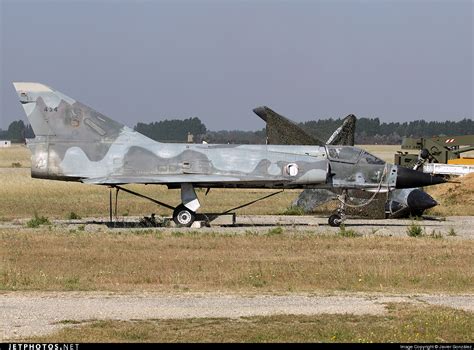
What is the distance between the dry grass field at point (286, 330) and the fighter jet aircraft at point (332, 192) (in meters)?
17.9

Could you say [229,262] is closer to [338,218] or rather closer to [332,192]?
[338,218]

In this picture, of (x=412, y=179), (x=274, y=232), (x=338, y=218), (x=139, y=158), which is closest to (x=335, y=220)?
(x=338, y=218)

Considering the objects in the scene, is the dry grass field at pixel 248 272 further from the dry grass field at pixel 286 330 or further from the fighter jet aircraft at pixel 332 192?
the fighter jet aircraft at pixel 332 192

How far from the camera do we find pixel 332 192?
100.0 feet

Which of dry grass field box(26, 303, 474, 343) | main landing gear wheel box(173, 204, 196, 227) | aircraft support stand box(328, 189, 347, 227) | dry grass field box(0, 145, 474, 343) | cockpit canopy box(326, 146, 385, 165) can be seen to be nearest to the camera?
dry grass field box(26, 303, 474, 343)

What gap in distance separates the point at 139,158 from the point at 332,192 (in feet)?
22.7

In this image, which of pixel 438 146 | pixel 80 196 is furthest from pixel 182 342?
pixel 438 146

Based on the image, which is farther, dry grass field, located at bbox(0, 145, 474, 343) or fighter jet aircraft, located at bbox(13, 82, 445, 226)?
fighter jet aircraft, located at bbox(13, 82, 445, 226)

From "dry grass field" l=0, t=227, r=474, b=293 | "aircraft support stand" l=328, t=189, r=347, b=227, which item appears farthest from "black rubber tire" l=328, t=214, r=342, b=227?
"dry grass field" l=0, t=227, r=474, b=293

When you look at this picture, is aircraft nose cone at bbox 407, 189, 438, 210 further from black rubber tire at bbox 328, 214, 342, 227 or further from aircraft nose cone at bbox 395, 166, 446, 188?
black rubber tire at bbox 328, 214, 342, 227

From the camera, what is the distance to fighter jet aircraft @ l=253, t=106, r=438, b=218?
31.0m

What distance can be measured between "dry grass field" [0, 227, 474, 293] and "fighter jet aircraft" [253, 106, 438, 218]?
7.24 metres

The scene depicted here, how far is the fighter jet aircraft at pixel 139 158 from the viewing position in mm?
26438

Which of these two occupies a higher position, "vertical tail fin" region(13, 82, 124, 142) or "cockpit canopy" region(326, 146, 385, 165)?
"vertical tail fin" region(13, 82, 124, 142)
